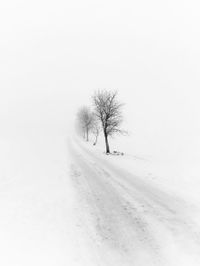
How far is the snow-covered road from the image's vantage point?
536cm

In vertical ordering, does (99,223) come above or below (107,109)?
below

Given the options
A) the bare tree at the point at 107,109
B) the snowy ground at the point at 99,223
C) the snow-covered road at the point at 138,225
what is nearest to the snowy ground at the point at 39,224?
the snowy ground at the point at 99,223

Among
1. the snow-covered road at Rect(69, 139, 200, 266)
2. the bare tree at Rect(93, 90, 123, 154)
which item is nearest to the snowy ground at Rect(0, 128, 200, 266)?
the snow-covered road at Rect(69, 139, 200, 266)

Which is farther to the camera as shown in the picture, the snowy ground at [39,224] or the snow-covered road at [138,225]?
the snowy ground at [39,224]

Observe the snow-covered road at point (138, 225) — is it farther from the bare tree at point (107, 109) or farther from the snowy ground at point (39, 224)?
the bare tree at point (107, 109)

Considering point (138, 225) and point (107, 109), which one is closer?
point (138, 225)

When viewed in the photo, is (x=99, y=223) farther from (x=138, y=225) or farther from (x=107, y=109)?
(x=107, y=109)

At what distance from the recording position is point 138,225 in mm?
6969

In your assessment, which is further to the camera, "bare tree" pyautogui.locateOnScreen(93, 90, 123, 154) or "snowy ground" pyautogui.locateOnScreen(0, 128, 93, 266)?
"bare tree" pyautogui.locateOnScreen(93, 90, 123, 154)

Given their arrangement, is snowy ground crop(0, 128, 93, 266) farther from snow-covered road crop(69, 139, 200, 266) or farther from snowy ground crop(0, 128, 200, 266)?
snow-covered road crop(69, 139, 200, 266)

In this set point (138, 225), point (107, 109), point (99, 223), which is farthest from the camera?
point (107, 109)

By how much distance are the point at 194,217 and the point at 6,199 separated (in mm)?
8461

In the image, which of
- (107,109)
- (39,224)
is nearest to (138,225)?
(39,224)

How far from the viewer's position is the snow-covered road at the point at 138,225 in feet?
17.6
